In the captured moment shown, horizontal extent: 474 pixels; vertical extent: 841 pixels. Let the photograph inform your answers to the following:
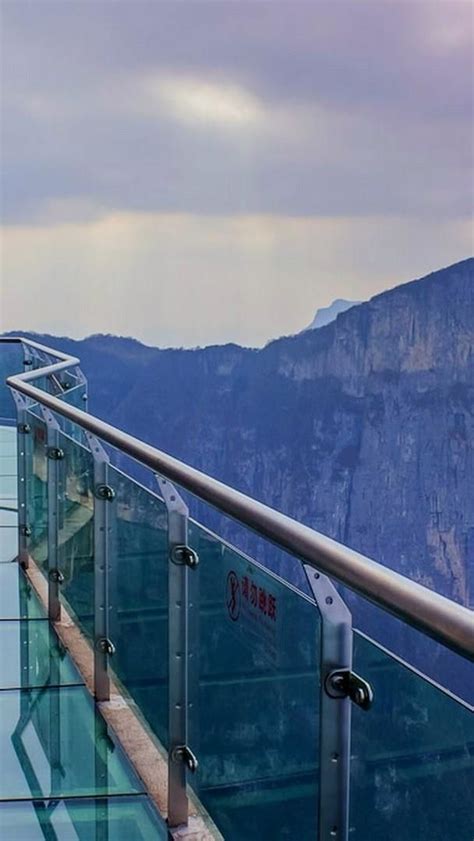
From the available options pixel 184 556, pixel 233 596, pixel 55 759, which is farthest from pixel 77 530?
pixel 233 596

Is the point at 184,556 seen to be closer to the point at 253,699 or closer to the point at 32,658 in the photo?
the point at 253,699

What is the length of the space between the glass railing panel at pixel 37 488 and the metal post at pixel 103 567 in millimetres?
910

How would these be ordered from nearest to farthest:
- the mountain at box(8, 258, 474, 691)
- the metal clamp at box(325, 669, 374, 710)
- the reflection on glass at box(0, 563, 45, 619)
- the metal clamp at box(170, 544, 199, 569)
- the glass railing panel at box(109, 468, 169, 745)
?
1. the metal clamp at box(325, 669, 374, 710)
2. the metal clamp at box(170, 544, 199, 569)
3. the glass railing panel at box(109, 468, 169, 745)
4. the reflection on glass at box(0, 563, 45, 619)
5. the mountain at box(8, 258, 474, 691)

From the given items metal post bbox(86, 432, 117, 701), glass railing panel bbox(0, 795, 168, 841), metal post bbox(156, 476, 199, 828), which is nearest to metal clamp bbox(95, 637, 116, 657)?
metal post bbox(86, 432, 117, 701)

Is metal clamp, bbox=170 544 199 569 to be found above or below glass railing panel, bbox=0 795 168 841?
above

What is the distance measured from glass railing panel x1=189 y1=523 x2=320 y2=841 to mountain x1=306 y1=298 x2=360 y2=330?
43523 millimetres

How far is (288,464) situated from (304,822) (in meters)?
42.6

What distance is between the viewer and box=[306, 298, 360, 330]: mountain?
45.7 metres

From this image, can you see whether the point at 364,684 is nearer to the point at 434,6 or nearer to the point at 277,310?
the point at 434,6

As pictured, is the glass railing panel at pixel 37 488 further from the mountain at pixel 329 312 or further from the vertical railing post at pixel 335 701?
the mountain at pixel 329 312

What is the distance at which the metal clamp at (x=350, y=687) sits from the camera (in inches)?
50.4

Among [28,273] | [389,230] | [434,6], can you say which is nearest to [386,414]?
[389,230]

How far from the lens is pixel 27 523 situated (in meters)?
4.23

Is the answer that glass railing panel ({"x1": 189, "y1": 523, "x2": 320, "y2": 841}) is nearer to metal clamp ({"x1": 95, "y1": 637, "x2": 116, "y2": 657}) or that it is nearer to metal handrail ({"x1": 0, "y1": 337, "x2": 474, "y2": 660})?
metal handrail ({"x1": 0, "y1": 337, "x2": 474, "y2": 660})
